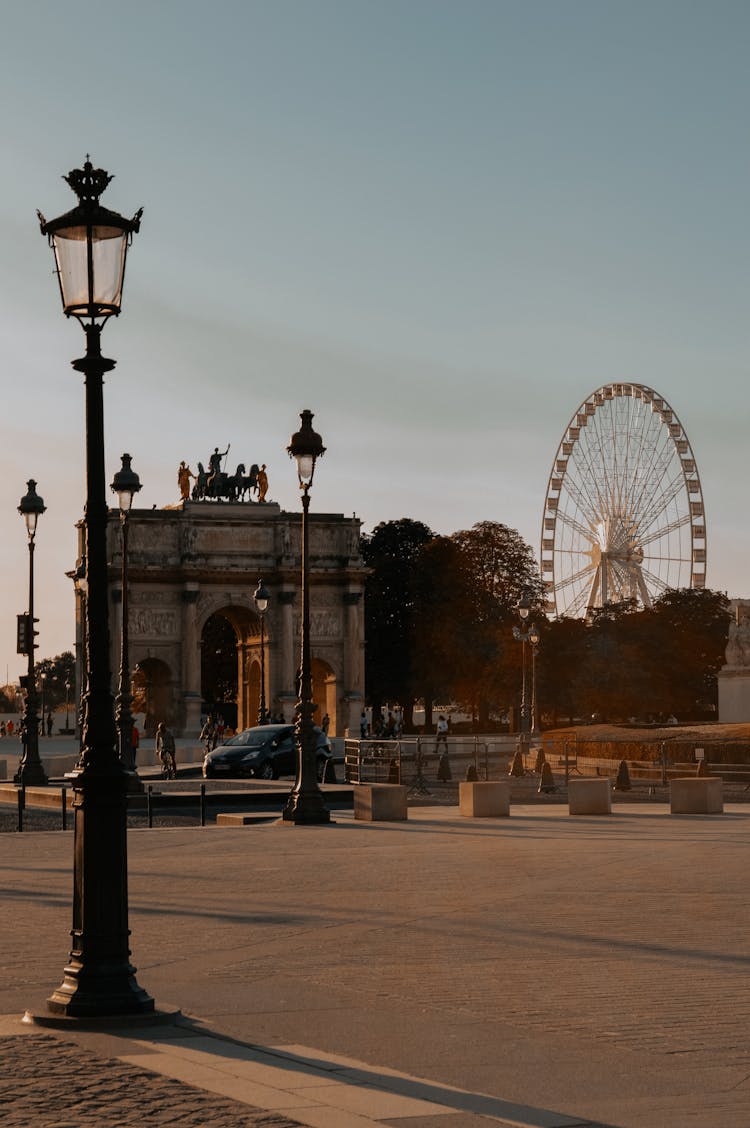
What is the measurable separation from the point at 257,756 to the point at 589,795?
62.4 ft

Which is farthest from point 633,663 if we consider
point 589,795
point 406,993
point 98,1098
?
point 98,1098

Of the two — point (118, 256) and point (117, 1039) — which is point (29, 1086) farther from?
point (118, 256)

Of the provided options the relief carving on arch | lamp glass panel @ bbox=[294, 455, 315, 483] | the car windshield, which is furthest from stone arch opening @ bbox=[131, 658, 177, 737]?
lamp glass panel @ bbox=[294, 455, 315, 483]

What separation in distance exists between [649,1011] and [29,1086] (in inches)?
159

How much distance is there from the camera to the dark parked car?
48844 millimetres

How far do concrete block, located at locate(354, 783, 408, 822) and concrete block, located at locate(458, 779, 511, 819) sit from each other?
41.9 inches

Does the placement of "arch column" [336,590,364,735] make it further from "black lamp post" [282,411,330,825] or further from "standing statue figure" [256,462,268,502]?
"black lamp post" [282,411,330,825]

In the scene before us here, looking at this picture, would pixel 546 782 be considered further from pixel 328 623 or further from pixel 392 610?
pixel 392 610

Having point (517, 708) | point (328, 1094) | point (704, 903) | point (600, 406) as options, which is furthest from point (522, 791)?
point (517, 708)

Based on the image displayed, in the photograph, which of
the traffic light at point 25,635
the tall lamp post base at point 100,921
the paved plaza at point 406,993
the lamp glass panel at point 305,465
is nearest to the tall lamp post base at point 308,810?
the lamp glass panel at point 305,465

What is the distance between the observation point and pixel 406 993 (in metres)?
12.0

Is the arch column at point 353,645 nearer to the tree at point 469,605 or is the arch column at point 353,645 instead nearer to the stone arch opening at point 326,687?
the stone arch opening at point 326,687

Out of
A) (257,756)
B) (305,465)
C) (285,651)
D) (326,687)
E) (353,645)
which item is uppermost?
(353,645)

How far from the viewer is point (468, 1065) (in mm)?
9492
